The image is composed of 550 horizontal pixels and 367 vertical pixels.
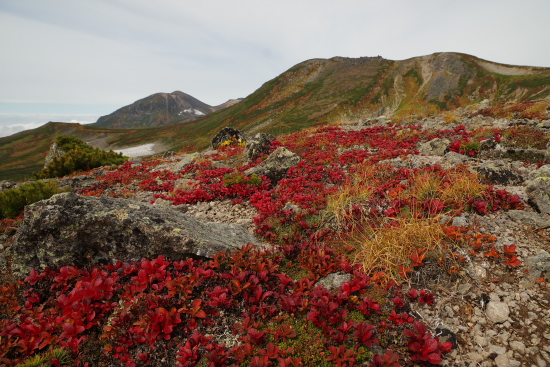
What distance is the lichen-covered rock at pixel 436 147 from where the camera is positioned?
1266 centimetres

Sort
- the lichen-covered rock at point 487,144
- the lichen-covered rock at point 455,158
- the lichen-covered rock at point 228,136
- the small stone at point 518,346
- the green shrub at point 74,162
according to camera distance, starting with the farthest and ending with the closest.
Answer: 1. the lichen-covered rock at point 228,136
2. the green shrub at point 74,162
3. the lichen-covered rock at point 487,144
4. the lichen-covered rock at point 455,158
5. the small stone at point 518,346

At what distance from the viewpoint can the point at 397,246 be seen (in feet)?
16.3

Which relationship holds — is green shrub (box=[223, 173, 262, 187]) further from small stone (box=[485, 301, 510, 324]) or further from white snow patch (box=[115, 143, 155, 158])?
white snow patch (box=[115, 143, 155, 158])

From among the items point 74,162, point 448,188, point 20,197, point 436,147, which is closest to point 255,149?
point 436,147

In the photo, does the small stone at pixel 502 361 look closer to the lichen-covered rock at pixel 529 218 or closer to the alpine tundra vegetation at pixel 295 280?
the alpine tundra vegetation at pixel 295 280

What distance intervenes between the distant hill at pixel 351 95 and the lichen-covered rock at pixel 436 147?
4556 centimetres

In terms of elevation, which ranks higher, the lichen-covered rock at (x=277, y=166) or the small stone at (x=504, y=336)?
the lichen-covered rock at (x=277, y=166)

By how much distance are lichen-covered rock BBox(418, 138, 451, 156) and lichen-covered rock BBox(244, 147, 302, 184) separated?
7.47 meters

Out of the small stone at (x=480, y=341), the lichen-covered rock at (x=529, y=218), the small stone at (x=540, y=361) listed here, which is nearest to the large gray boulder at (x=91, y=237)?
the small stone at (x=480, y=341)

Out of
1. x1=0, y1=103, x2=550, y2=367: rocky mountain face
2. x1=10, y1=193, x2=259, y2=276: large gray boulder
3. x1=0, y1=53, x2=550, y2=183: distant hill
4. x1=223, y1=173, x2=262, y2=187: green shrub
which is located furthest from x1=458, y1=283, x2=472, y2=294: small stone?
x1=0, y1=53, x2=550, y2=183: distant hill

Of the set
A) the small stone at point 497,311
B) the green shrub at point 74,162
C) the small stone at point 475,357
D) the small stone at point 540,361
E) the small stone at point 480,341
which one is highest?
the green shrub at point 74,162

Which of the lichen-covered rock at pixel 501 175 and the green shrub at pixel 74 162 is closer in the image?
the lichen-covered rock at pixel 501 175

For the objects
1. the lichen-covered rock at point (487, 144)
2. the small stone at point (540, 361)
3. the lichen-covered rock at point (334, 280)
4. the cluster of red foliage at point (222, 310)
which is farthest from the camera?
the lichen-covered rock at point (487, 144)

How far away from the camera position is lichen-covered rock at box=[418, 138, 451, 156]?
1266 centimetres
